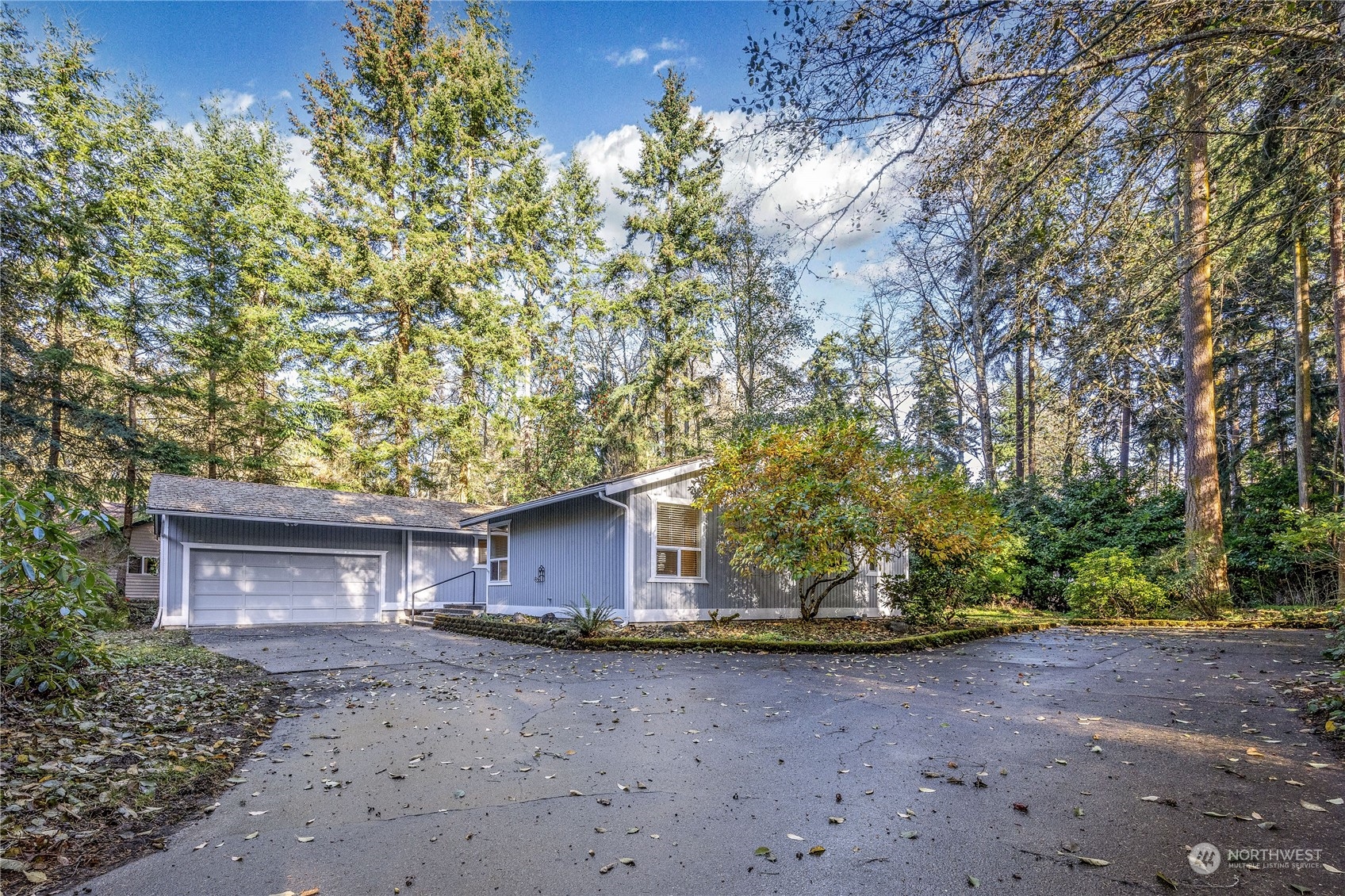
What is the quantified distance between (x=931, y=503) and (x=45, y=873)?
9.86 metres

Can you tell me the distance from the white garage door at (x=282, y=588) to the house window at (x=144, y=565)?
8394 mm

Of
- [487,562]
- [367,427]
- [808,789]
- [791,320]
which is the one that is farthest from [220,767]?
[791,320]

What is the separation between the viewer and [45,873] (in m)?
2.38

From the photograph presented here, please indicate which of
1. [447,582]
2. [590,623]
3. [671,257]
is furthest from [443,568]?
[671,257]

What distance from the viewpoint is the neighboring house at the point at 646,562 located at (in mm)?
11070

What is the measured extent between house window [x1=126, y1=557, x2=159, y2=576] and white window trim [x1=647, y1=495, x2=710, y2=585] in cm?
1799

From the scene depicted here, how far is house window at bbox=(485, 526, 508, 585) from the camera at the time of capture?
48.7 feet

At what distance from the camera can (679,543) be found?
460 inches

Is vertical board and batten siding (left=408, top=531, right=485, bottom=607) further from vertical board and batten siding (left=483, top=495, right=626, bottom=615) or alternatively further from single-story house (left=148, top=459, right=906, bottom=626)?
vertical board and batten siding (left=483, top=495, right=626, bottom=615)

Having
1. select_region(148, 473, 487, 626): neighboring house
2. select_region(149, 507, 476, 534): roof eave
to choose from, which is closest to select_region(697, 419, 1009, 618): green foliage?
select_region(149, 507, 476, 534): roof eave

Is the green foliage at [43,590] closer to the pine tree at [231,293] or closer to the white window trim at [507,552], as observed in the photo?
the white window trim at [507,552]

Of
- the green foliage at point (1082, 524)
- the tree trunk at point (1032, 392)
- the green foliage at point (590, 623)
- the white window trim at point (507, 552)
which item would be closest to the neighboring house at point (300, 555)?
the white window trim at point (507, 552)

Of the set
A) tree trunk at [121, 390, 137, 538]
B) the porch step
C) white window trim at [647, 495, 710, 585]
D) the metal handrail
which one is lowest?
the porch step

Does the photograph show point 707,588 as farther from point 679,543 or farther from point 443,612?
point 443,612
